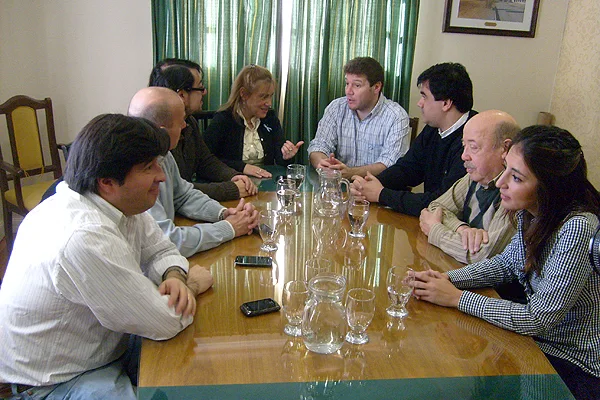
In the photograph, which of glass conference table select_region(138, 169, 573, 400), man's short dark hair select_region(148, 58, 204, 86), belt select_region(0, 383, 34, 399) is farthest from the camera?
man's short dark hair select_region(148, 58, 204, 86)

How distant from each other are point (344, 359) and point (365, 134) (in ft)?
7.62

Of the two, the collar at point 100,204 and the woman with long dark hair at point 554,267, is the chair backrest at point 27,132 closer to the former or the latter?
the collar at point 100,204

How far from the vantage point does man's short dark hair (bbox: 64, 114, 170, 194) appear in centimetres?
125

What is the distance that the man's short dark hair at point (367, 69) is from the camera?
10.4ft

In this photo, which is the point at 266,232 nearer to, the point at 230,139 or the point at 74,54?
the point at 230,139

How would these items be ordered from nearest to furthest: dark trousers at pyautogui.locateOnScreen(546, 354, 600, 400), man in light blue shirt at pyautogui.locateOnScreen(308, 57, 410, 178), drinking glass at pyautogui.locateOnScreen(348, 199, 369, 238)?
dark trousers at pyautogui.locateOnScreen(546, 354, 600, 400) → drinking glass at pyautogui.locateOnScreen(348, 199, 369, 238) → man in light blue shirt at pyautogui.locateOnScreen(308, 57, 410, 178)

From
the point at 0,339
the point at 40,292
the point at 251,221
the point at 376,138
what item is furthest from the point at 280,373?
the point at 376,138

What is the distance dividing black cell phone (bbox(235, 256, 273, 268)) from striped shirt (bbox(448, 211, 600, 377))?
56cm

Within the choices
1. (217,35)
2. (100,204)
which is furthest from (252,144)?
(100,204)

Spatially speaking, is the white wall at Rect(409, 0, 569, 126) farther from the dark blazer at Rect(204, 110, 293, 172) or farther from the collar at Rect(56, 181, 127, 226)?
the collar at Rect(56, 181, 127, 226)

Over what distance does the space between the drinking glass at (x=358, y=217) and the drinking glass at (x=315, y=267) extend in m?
0.35

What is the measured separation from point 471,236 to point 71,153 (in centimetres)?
126

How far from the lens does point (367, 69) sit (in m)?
3.16

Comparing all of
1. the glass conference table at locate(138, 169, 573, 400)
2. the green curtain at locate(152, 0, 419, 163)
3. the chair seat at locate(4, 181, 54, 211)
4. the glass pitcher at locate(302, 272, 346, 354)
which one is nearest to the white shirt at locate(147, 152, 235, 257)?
the glass conference table at locate(138, 169, 573, 400)
